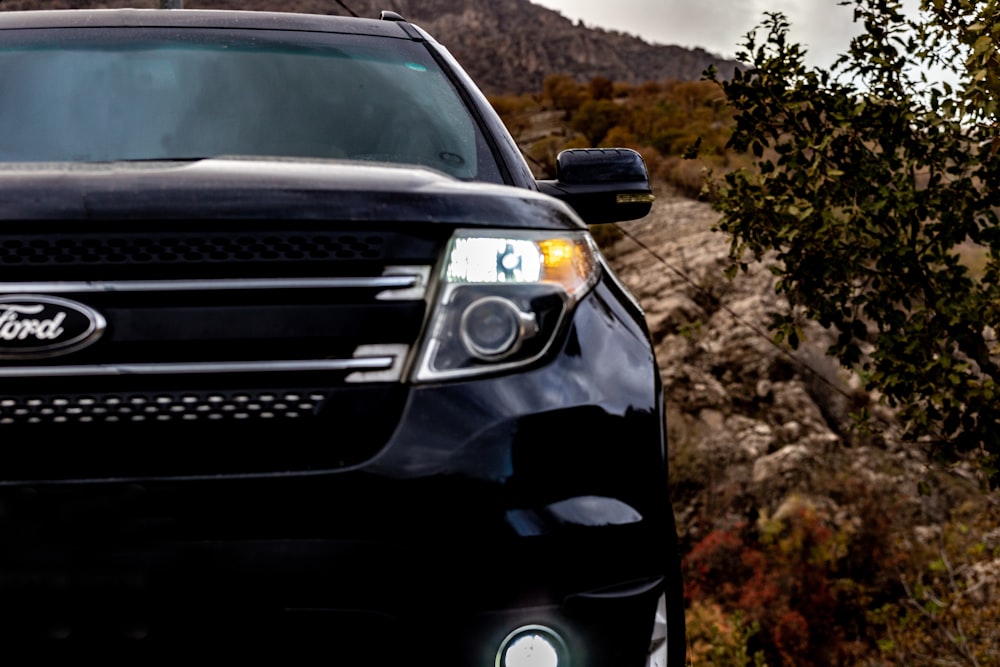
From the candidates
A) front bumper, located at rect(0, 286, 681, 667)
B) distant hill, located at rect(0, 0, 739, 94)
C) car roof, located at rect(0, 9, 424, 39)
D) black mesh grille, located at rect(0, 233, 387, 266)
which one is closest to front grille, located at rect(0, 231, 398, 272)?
black mesh grille, located at rect(0, 233, 387, 266)

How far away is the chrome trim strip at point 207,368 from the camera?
139 centimetres

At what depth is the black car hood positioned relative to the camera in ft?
4.76

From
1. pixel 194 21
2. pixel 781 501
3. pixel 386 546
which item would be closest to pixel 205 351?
pixel 386 546

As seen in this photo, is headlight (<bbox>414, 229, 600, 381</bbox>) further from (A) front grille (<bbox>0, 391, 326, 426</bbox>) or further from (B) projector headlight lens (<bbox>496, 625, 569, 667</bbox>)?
(B) projector headlight lens (<bbox>496, 625, 569, 667</bbox>)

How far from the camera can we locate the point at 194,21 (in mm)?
2887

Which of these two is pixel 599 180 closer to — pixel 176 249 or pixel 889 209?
pixel 176 249

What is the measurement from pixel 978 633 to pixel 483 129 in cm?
1333

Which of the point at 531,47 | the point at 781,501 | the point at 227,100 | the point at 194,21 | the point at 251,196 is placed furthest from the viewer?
the point at 531,47

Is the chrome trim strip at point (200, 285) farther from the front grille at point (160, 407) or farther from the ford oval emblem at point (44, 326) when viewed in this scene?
the front grille at point (160, 407)

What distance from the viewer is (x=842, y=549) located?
22.2 m

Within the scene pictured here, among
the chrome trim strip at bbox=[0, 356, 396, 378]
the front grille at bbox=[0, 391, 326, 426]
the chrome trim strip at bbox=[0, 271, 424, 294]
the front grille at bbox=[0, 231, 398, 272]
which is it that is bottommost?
the front grille at bbox=[0, 391, 326, 426]

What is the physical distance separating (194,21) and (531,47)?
7207 cm

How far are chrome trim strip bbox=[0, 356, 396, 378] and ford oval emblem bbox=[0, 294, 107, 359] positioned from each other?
22 mm

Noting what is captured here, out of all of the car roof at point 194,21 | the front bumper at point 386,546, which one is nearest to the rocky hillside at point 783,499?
the car roof at point 194,21
